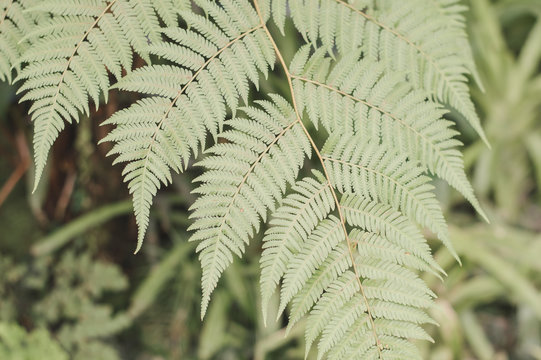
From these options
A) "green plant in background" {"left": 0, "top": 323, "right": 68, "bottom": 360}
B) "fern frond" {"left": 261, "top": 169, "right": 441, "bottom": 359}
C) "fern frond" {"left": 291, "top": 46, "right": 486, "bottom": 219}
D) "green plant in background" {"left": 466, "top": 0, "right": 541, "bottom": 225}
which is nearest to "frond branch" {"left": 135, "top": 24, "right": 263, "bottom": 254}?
"fern frond" {"left": 291, "top": 46, "right": 486, "bottom": 219}

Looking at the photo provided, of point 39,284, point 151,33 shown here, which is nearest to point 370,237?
point 151,33

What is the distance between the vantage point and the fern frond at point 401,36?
0.84 meters

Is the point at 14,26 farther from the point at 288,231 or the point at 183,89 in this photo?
the point at 288,231

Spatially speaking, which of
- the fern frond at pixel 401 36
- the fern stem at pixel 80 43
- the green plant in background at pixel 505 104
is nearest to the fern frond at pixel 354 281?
the fern frond at pixel 401 36

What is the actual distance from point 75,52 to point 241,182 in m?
0.36

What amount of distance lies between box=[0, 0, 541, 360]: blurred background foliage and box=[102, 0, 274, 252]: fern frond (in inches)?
30.2

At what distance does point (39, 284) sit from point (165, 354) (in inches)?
21.0

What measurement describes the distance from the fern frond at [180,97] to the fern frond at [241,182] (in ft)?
0.15

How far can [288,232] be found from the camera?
692 millimetres

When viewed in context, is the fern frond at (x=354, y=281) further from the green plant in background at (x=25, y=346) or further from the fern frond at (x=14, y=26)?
the green plant in background at (x=25, y=346)

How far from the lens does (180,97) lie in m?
0.73

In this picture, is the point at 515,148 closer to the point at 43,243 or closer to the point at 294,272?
the point at 294,272

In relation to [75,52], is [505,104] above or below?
below

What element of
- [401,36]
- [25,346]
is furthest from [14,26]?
[25,346]
